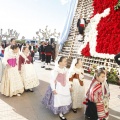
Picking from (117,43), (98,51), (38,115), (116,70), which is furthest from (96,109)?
(98,51)

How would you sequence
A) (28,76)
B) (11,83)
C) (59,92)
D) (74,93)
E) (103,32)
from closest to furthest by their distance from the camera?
(59,92), (74,93), (11,83), (28,76), (103,32)

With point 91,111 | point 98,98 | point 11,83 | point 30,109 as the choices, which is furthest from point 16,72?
point 98,98

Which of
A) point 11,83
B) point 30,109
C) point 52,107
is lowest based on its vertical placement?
point 30,109

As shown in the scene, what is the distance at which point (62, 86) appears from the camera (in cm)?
420

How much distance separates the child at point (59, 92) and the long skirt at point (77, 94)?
302mm

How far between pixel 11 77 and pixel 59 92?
1.93m

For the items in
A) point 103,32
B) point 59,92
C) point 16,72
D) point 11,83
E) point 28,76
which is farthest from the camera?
point 103,32

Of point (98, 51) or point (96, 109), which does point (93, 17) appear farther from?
point (96, 109)

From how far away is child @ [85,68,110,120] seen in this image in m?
3.73

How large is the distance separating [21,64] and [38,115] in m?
2.11

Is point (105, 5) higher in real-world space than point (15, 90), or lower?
higher

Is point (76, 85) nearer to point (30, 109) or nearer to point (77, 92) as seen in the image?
point (77, 92)

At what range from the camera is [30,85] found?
604 cm

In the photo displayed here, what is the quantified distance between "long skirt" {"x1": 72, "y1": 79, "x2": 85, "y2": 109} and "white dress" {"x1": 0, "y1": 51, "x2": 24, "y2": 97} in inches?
69.2
